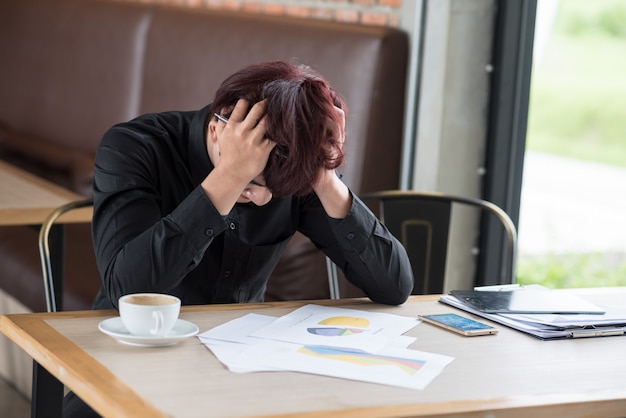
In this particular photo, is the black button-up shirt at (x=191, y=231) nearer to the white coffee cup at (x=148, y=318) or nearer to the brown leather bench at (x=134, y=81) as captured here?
the white coffee cup at (x=148, y=318)

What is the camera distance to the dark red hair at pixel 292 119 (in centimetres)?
171

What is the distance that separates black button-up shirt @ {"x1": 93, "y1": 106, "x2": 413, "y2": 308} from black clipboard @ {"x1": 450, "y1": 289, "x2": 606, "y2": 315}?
0.14 meters

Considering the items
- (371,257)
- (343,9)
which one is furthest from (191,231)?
(343,9)

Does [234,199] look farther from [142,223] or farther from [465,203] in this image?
[465,203]

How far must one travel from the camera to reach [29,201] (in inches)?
113

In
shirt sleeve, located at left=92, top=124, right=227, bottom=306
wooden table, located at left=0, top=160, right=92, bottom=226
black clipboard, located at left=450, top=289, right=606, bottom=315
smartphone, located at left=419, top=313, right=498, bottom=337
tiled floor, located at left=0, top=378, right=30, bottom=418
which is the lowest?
tiled floor, located at left=0, top=378, right=30, bottom=418

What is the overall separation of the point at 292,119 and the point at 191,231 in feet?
0.88

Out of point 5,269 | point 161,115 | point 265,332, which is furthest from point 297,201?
point 5,269

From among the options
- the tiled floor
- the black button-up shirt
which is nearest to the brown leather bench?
the tiled floor

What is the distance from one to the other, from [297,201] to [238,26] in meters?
1.84

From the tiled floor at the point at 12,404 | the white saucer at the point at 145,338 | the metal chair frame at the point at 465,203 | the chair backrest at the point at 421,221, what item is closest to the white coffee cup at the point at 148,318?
the white saucer at the point at 145,338

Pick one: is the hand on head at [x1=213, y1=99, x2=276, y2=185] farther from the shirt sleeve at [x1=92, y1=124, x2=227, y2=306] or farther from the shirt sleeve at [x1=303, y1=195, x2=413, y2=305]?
the shirt sleeve at [x1=303, y1=195, x2=413, y2=305]

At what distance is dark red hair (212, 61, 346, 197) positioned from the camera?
171 centimetres

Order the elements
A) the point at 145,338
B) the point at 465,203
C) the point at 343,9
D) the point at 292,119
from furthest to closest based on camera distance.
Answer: the point at 343,9, the point at 465,203, the point at 292,119, the point at 145,338
